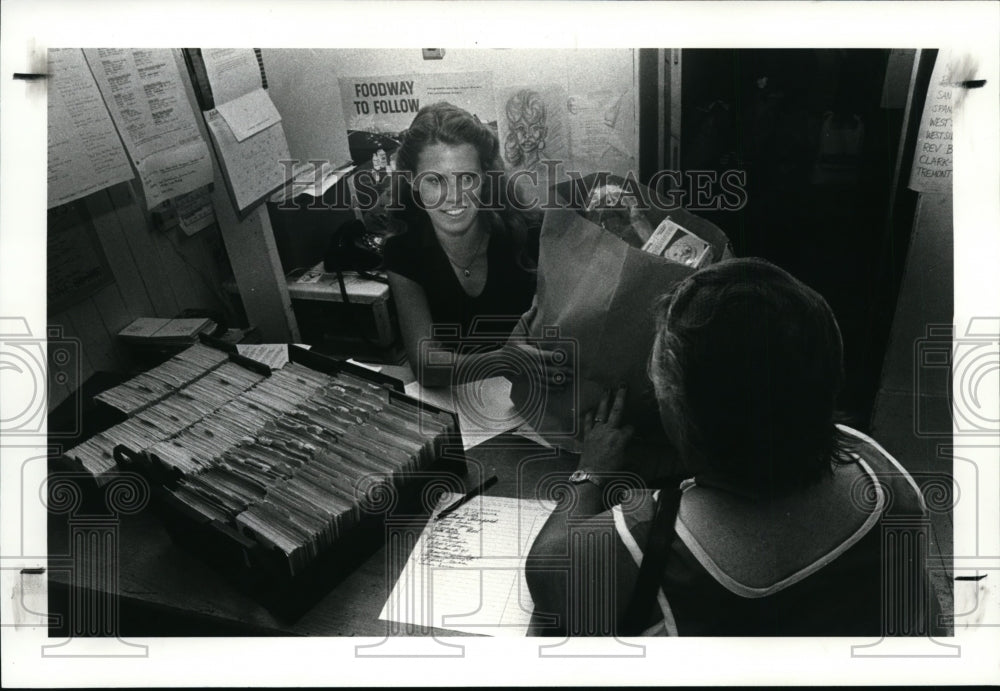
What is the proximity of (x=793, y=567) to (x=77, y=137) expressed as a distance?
1.47m

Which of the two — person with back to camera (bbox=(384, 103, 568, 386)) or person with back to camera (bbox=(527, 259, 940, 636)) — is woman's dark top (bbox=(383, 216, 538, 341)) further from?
person with back to camera (bbox=(527, 259, 940, 636))

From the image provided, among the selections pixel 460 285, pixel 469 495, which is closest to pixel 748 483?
pixel 469 495

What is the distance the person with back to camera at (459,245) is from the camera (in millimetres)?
1465

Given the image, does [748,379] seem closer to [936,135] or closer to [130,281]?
[936,135]

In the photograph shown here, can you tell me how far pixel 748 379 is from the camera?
1.39 meters

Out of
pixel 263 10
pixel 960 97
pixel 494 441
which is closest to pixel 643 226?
pixel 494 441

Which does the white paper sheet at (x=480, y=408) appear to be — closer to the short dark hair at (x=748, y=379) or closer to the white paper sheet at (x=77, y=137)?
the short dark hair at (x=748, y=379)

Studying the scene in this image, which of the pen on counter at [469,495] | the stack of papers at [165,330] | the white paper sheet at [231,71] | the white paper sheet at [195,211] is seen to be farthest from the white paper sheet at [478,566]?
the white paper sheet at [231,71]

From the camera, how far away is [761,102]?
1.43 m

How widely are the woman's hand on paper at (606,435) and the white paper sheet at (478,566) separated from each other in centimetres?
12

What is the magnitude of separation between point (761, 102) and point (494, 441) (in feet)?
2.54

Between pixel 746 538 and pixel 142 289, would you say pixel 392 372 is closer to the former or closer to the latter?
pixel 142 289
